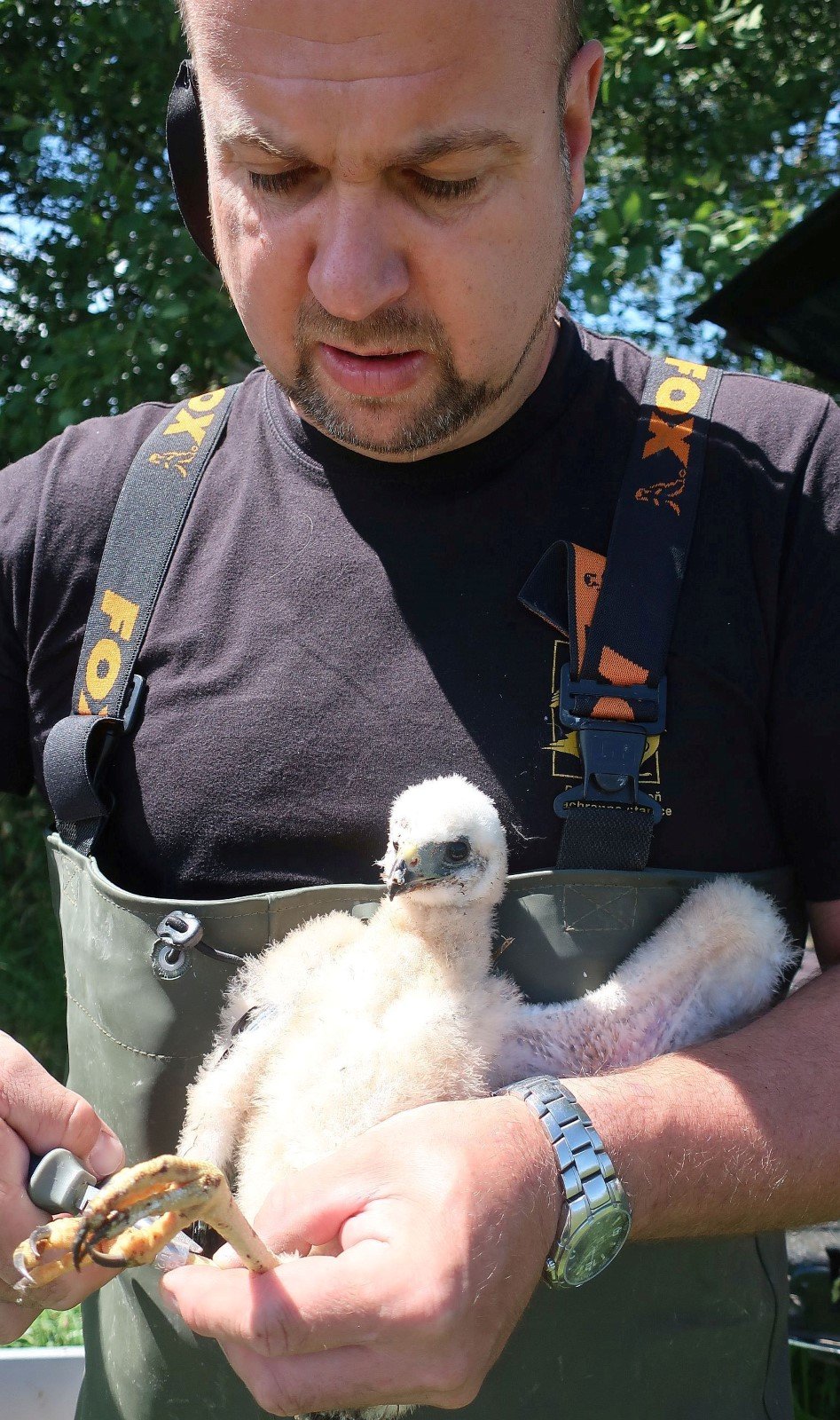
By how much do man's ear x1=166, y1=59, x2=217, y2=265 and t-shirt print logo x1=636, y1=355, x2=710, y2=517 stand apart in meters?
0.78

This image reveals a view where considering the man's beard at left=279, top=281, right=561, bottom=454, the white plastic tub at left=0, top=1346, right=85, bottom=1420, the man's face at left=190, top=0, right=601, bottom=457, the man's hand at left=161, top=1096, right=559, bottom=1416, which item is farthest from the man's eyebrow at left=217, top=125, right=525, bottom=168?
the white plastic tub at left=0, top=1346, right=85, bottom=1420

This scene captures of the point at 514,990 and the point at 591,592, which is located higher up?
the point at 591,592

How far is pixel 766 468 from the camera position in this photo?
179 cm

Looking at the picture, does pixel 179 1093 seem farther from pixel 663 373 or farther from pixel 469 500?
pixel 663 373

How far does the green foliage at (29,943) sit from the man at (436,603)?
282cm

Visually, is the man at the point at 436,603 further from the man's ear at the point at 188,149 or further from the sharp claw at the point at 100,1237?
the man's ear at the point at 188,149

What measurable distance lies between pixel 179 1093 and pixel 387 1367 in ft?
2.06

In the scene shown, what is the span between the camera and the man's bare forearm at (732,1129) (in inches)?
58.4

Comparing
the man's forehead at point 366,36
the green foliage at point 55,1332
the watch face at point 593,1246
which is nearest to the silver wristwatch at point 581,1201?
the watch face at point 593,1246

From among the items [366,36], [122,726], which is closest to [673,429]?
[366,36]

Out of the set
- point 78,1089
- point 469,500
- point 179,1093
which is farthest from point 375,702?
point 78,1089

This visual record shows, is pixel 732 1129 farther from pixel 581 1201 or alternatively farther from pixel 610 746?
pixel 610 746

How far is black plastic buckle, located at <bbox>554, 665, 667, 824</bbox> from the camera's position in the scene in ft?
5.39

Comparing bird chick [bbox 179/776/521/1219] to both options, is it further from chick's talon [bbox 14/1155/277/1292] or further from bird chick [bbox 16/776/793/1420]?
chick's talon [bbox 14/1155/277/1292]
